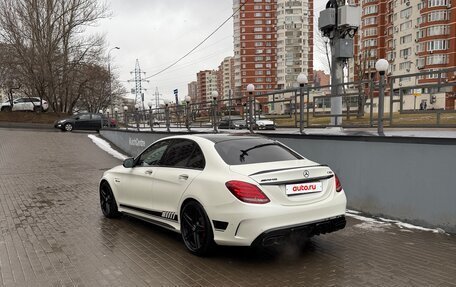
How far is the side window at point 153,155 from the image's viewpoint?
5.84 meters

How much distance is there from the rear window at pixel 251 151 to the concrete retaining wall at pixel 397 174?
2.06m

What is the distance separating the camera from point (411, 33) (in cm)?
6875

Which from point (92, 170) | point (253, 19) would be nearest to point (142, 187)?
point (92, 170)

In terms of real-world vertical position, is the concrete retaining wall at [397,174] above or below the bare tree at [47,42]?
below

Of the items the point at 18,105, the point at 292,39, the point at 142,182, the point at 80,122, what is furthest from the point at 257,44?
the point at 142,182

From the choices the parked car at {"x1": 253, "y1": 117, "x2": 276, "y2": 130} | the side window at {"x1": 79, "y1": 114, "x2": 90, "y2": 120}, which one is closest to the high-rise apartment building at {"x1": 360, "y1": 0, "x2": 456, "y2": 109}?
the side window at {"x1": 79, "y1": 114, "x2": 90, "y2": 120}

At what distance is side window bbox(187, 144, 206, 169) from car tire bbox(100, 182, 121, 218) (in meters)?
2.17

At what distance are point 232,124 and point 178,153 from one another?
608cm

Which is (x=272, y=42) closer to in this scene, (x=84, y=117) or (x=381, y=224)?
(x=84, y=117)

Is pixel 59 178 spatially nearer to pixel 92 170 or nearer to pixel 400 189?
pixel 92 170

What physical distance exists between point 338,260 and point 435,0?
71021mm

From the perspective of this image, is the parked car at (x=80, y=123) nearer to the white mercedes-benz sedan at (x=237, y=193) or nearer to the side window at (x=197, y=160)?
the white mercedes-benz sedan at (x=237, y=193)

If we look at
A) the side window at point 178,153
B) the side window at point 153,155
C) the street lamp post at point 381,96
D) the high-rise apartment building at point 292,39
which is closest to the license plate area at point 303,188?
the side window at point 178,153

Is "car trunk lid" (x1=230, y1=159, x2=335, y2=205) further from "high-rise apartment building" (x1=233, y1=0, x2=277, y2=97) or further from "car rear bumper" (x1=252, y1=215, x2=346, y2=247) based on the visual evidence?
"high-rise apartment building" (x1=233, y1=0, x2=277, y2=97)
